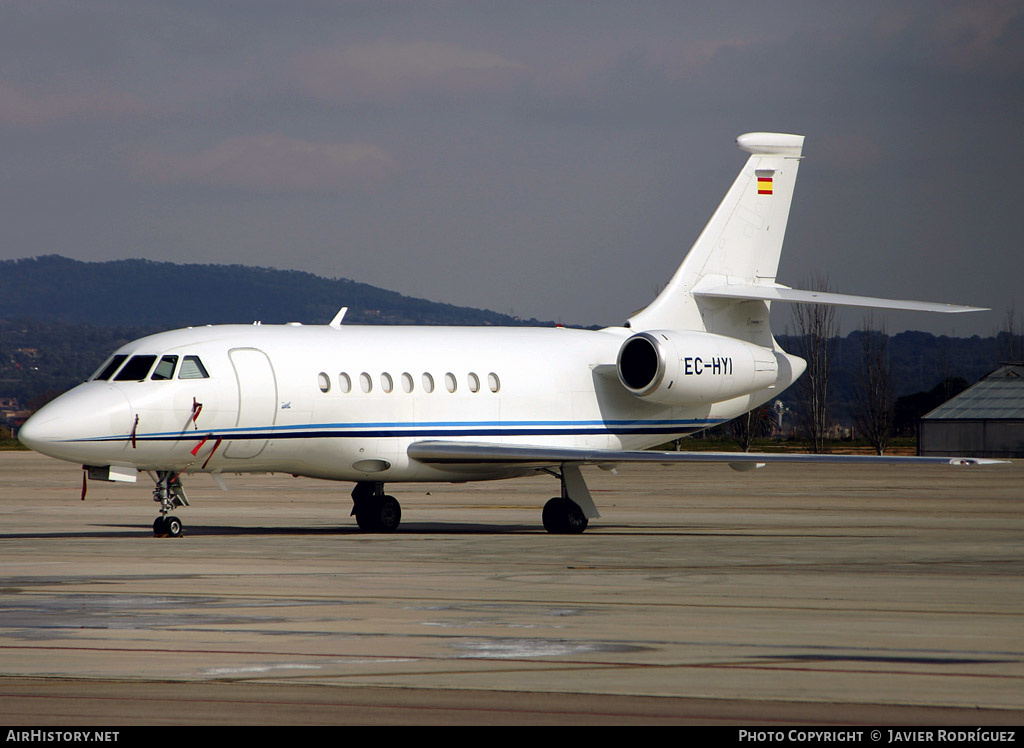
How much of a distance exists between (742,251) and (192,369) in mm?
11756

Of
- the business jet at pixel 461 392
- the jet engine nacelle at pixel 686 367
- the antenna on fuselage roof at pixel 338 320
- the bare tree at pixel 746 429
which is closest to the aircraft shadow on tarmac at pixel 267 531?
the business jet at pixel 461 392

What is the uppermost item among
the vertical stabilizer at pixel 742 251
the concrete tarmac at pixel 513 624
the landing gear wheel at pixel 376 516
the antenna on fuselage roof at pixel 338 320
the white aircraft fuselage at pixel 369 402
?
the vertical stabilizer at pixel 742 251

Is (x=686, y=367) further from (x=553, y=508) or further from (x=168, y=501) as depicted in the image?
(x=168, y=501)

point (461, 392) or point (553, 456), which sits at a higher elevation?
point (461, 392)

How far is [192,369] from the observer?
22.5m

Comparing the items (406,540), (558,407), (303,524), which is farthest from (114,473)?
(558,407)

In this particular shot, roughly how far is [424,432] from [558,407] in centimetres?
303

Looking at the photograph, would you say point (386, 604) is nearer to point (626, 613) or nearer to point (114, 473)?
point (626, 613)

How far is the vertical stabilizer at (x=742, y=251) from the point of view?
2858 centimetres

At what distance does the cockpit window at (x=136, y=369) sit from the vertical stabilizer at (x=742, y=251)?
1024cm

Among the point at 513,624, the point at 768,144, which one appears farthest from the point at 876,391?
the point at 513,624

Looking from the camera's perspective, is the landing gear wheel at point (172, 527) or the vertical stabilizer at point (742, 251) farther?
the vertical stabilizer at point (742, 251)

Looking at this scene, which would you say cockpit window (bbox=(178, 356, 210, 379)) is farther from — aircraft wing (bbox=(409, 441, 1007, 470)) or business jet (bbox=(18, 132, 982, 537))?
aircraft wing (bbox=(409, 441, 1007, 470))

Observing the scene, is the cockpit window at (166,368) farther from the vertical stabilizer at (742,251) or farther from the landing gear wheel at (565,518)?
the vertical stabilizer at (742,251)
